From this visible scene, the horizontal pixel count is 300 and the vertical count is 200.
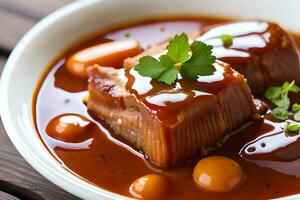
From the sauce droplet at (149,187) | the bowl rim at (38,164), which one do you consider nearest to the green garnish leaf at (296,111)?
the sauce droplet at (149,187)

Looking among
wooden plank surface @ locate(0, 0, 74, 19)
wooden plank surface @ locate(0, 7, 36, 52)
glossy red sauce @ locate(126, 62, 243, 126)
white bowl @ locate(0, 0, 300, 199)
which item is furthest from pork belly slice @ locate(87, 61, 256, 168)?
wooden plank surface @ locate(0, 0, 74, 19)

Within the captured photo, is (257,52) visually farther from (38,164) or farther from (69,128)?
(38,164)

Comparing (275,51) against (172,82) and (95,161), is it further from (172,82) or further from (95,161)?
(95,161)

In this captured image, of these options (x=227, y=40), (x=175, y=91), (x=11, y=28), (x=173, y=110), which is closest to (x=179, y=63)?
(x=175, y=91)

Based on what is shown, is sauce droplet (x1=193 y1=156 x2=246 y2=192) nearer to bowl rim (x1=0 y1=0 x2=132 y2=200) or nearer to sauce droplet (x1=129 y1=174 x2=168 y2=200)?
sauce droplet (x1=129 y1=174 x2=168 y2=200)

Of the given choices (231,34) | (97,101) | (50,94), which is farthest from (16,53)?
(231,34)

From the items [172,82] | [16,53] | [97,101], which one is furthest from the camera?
[16,53]

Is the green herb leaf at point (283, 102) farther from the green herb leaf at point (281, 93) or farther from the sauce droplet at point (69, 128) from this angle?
the sauce droplet at point (69, 128)
